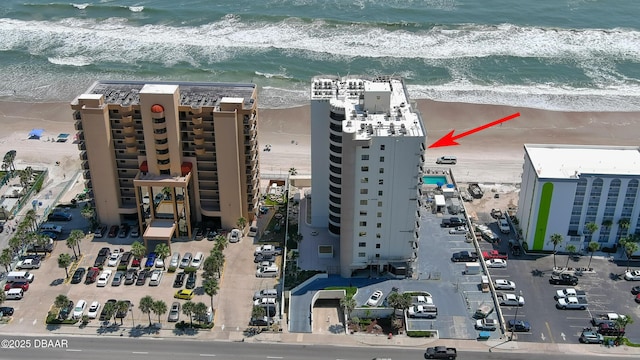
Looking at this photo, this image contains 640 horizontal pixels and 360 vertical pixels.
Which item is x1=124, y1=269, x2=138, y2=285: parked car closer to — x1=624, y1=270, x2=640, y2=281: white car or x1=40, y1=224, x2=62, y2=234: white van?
x1=40, y1=224, x2=62, y2=234: white van

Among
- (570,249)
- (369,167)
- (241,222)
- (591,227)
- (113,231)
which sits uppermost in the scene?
(369,167)

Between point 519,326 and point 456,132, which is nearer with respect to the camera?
point 519,326

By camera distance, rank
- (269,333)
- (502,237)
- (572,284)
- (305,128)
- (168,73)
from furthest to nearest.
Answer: (168,73) → (305,128) → (502,237) → (572,284) → (269,333)

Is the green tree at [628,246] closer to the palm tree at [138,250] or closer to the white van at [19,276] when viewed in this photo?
the palm tree at [138,250]

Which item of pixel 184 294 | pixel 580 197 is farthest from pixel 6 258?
pixel 580 197

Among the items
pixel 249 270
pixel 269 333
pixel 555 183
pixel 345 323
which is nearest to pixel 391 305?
pixel 345 323

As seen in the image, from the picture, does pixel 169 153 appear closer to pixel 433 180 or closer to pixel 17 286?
pixel 17 286

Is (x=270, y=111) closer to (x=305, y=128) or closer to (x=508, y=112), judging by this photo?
(x=305, y=128)

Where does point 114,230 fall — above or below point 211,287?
below
